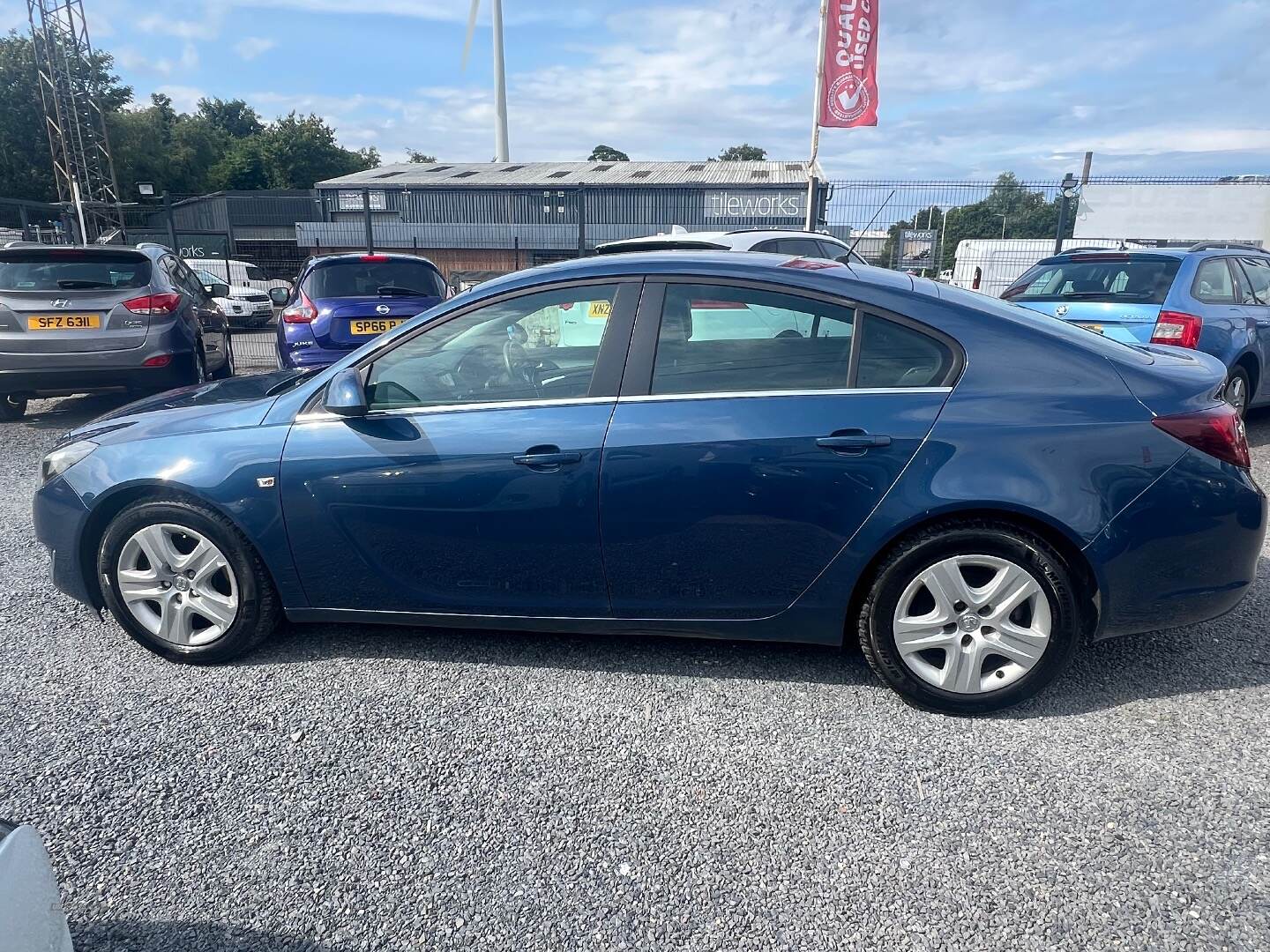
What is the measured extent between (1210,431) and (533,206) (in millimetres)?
26316

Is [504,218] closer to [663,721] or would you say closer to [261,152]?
[663,721]

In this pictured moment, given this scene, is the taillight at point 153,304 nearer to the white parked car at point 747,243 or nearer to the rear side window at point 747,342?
the white parked car at point 747,243

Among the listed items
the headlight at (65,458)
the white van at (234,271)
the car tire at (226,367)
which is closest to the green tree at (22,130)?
the white van at (234,271)

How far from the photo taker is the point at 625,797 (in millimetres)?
2584

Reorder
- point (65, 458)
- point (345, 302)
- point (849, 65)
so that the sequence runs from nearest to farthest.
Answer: point (65, 458)
point (345, 302)
point (849, 65)

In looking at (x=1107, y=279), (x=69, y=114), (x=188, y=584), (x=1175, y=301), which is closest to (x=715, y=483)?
(x=188, y=584)

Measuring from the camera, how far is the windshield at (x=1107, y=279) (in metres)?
6.64

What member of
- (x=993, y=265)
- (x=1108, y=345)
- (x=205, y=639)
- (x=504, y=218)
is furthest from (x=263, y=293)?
(x=1108, y=345)

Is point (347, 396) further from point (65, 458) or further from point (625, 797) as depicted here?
point (625, 797)

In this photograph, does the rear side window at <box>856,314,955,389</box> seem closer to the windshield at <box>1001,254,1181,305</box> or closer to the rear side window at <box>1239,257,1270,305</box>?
the windshield at <box>1001,254,1181,305</box>

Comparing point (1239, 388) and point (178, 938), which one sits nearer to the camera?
point (178, 938)

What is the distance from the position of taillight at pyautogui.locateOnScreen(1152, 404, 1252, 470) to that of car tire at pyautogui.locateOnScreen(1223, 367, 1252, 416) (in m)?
4.86

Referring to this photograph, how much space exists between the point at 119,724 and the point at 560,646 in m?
1.62

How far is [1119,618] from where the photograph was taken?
114 inches
